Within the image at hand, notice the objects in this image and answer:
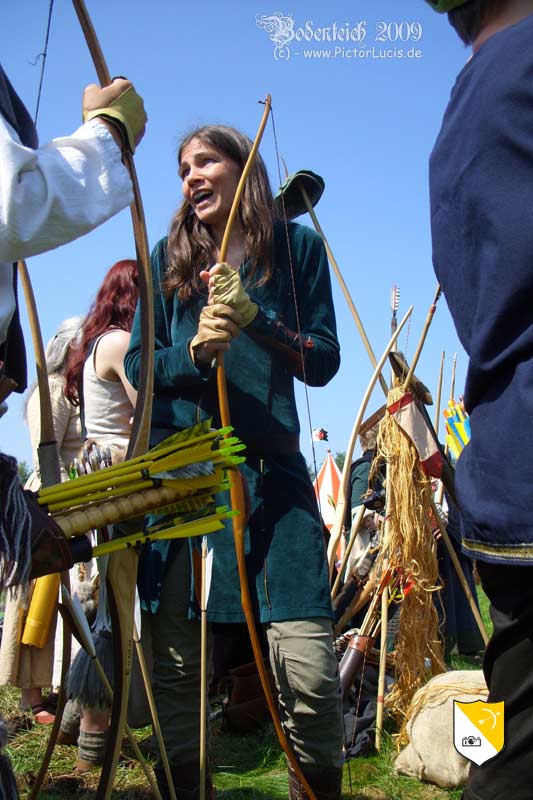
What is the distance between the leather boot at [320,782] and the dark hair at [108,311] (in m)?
1.53

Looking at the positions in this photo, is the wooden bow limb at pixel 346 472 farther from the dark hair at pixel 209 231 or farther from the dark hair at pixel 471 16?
the dark hair at pixel 471 16

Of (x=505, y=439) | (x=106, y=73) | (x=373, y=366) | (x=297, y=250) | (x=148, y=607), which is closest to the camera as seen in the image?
(x=505, y=439)

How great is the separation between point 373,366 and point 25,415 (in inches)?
60.5

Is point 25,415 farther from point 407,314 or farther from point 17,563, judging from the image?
point 17,563

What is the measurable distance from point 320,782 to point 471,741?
93cm

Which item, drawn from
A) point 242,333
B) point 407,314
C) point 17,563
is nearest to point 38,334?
point 242,333

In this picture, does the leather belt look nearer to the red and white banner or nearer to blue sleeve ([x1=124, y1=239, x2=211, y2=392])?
blue sleeve ([x1=124, y1=239, x2=211, y2=392])

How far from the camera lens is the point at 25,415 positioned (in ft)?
11.7

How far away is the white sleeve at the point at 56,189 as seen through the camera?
1172mm

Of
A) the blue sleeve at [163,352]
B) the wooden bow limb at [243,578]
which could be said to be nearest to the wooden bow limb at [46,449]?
the blue sleeve at [163,352]

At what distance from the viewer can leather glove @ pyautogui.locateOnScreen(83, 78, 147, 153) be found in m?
1.40

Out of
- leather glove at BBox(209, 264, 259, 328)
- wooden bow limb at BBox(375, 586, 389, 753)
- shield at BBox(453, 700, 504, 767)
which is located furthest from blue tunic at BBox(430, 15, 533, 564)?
wooden bow limb at BBox(375, 586, 389, 753)

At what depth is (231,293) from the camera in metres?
1.94

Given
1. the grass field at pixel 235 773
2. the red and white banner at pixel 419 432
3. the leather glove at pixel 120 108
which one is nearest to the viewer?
the leather glove at pixel 120 108
